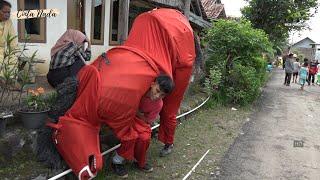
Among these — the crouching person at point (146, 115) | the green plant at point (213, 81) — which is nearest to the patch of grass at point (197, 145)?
the crouching person at point (146, 115)

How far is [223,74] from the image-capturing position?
407 inches

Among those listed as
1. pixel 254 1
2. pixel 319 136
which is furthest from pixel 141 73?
pixel 254 1

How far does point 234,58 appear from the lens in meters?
10.6

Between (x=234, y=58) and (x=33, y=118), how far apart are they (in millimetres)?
7293

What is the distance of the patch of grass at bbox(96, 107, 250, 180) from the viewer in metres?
5.10

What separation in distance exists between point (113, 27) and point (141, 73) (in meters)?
6.34

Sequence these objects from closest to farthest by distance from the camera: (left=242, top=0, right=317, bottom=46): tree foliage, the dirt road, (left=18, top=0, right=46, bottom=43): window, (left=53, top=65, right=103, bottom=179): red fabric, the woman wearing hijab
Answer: (left=53, top=65, right=103, bottom=179): red fabric → the woman wearing hijab → the dirt road → (left=18, top=0, right=46, bottom=43): window → (left=242, top=0, right=317, bottom=46): tree foliage

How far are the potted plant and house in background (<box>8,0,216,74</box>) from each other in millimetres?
2142

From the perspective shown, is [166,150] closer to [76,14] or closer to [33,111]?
[33,111]

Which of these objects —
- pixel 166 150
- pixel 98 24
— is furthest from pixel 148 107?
pixel 98 24

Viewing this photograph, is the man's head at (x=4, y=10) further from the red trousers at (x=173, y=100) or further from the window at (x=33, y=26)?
the red trousers at (x=173, y=100)

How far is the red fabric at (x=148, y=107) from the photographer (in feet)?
14.9

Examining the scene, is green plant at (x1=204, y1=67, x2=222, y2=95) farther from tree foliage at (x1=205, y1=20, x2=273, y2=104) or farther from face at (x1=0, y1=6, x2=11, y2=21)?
face at (x1=0, y1=6, x2=11, y2=21)

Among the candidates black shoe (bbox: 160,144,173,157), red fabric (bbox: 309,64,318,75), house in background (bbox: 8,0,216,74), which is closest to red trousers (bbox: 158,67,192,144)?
black shoe (bbox: 160,144,173,157)
